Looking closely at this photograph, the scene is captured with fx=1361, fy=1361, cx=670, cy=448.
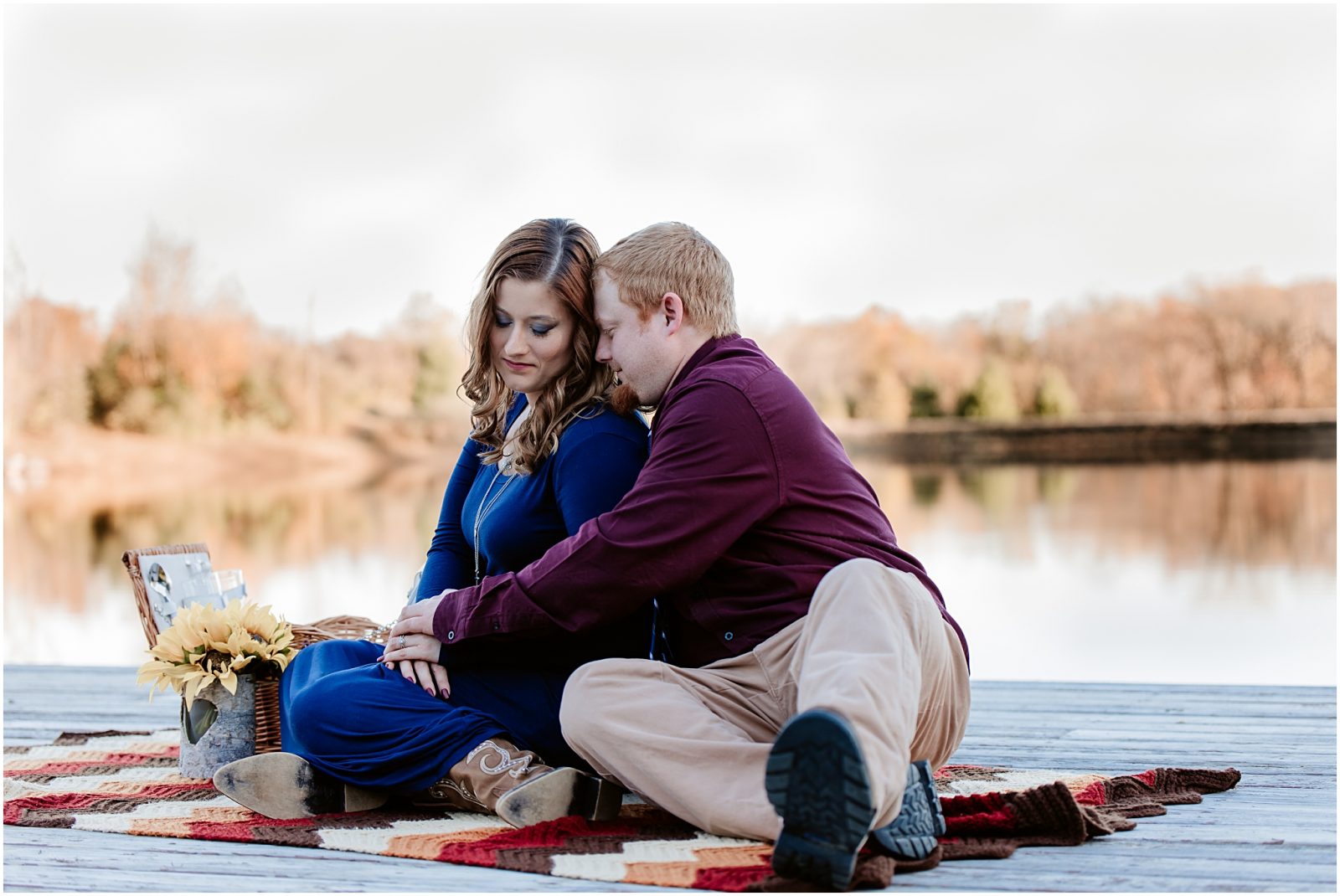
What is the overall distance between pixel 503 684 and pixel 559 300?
2.06 ft

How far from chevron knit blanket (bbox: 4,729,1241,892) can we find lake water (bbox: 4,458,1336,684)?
4.87 meters

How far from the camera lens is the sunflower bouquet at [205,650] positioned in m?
2.39

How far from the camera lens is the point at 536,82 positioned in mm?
9906

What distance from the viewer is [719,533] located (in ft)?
6.33

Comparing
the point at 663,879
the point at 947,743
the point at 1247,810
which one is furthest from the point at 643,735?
the point at 1247,810

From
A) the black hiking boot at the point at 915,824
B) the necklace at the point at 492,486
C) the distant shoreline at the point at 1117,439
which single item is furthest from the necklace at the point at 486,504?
the distant shoreline at the point at 1117,439

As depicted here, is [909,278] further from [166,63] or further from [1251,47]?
[166,63]

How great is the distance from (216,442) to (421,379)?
77.6 inches

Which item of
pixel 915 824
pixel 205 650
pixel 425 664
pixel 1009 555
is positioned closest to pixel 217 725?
pixel 205 650

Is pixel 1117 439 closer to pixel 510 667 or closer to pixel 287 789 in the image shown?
pixel 510 667

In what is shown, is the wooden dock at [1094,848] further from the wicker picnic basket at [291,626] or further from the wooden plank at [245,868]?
the wicker picnic basket at [291,626]

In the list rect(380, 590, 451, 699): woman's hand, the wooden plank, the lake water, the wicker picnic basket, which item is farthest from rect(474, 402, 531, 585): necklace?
the lake water

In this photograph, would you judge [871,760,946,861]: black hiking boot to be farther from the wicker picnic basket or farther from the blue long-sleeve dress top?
the wicker picnic basket

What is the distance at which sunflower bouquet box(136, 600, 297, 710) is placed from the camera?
239cm
